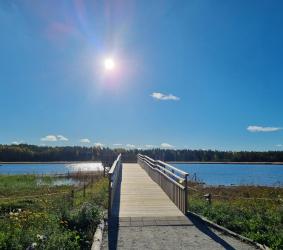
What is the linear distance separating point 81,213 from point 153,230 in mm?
1719

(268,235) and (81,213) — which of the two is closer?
(268,235)

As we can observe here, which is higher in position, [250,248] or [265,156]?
[265,156]

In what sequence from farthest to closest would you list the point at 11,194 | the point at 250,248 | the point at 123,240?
the point at 11,194 < the point at 123,240 < the point at 250,248

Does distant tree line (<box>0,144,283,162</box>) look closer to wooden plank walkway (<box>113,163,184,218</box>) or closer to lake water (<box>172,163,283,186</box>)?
lake water (<box>172,163,283,186</box>)

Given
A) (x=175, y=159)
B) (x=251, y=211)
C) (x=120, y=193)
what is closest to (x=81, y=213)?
(x=251, y=211)

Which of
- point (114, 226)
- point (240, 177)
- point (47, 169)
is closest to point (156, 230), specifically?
point (114, 226)

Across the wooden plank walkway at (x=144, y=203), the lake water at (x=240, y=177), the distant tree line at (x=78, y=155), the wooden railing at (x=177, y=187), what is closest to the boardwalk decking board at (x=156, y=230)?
the wooden plank walkway at (x=144, y=203)

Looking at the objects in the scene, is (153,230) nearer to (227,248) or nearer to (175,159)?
(227,248)

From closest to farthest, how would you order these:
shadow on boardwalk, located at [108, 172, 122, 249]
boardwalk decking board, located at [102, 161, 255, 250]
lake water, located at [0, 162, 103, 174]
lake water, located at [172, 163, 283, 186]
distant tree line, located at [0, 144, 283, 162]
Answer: boardwalk decking board, located at [102, 161, 255, 250]
shadow on boardwalk, located at [108, 172, 122, 249]
lake water, located at [172, 163, 283, 186]
lake water, located at [0, 162, 103, 174]
distant tree line, located at [0, 144, 283, 162]

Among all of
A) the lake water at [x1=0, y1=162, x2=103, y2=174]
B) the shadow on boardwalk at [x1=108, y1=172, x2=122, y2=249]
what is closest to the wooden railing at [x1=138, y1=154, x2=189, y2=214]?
the shadow on boardwalk at [x1=108, y1=172, x2=122, y2=249]

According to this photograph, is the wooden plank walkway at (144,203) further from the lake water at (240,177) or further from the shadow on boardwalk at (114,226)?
the lake water at (240,177)

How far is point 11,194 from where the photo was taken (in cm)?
3095

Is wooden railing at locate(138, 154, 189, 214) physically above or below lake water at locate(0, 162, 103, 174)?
below

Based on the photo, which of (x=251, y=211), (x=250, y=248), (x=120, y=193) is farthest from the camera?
(x=120, y=193)
